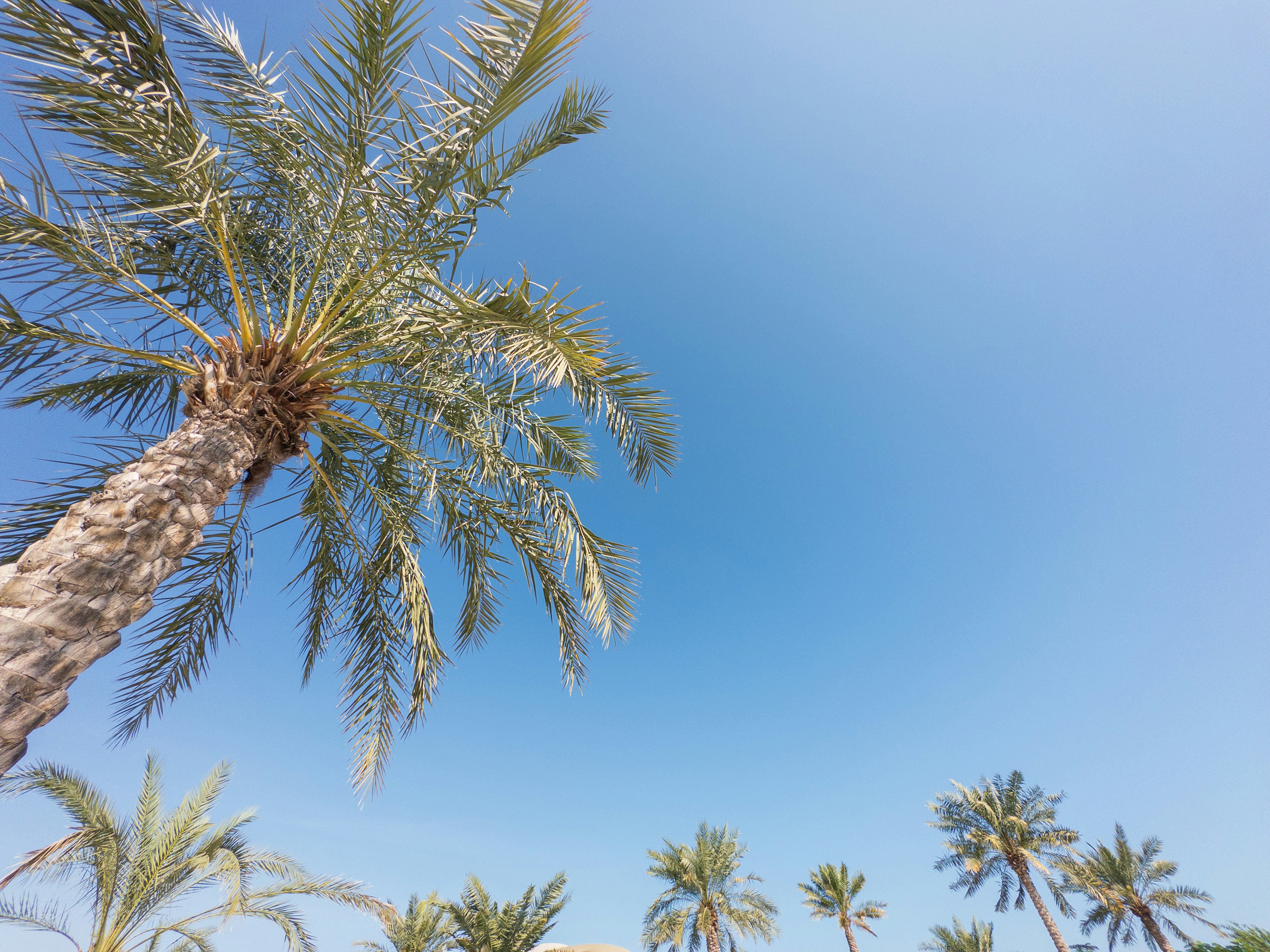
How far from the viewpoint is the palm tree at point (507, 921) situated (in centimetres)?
1394

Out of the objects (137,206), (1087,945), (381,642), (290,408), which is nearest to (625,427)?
(290,408)

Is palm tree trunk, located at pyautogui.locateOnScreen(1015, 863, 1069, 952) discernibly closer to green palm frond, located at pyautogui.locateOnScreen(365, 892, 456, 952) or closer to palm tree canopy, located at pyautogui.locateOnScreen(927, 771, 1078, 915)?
palm tree canopy, located at pyautogui.locateOnScreen(927, 771, 1078, 915)

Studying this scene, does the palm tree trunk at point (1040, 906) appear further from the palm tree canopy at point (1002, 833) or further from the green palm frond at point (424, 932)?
the green palm frond at point (424, 932)

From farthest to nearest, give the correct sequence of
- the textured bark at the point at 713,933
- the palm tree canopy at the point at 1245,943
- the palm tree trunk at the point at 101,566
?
the textured bark at the point at 713,933, the palm tree canopy at the point at 1245,943, the palm tree trunk at the point at 101,566

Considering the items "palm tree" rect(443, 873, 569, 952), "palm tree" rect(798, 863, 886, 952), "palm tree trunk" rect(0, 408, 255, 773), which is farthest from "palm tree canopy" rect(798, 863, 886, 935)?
"palm tree trunk" rect(0, 408, 255, 773)

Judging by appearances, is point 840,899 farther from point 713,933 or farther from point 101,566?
point 101,566

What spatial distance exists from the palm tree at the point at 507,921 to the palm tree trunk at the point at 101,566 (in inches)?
570

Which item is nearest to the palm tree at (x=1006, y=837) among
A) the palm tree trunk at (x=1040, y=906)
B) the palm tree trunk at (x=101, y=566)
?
the palm tree trunk at (x=1040, y=906)

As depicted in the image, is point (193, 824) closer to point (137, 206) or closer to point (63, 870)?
point (63, 870)

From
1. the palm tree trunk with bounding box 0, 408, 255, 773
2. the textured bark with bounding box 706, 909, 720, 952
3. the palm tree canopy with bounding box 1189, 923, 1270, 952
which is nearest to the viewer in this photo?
the palm tree trunk with bounding box 0, 408, 255, 773

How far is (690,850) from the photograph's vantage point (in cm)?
1953

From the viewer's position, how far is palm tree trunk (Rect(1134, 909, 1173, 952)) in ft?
62.4

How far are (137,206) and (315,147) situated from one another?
4.52ft

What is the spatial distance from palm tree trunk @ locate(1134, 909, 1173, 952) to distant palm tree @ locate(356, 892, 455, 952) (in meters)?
22.4
